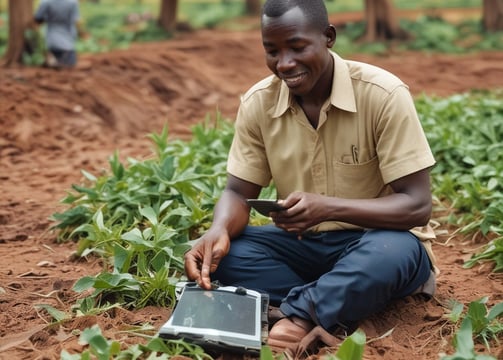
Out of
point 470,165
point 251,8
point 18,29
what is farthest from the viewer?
point 251,8

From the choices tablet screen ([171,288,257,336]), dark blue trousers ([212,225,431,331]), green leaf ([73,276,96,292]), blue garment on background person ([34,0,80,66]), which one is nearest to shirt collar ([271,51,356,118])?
dark blue trousers ([212,225,431,331])

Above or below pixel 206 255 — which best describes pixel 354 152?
above

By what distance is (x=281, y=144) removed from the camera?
9.93ft

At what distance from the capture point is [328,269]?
3051 millimetres

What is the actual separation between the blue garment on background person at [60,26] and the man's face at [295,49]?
A: 6.98 m

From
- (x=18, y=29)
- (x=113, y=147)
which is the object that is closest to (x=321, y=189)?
(x=113, y=147)

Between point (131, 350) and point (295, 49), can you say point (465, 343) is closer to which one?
point (131, 350)

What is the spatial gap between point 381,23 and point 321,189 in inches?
453

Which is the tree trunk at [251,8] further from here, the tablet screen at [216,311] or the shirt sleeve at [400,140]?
the tablet screen at [216,311]

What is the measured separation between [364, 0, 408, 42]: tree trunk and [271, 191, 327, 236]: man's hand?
37.4 feet

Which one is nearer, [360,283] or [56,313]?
[360,283]

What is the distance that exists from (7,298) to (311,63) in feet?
5.19

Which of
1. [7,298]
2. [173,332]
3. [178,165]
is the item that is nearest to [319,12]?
[173,332]

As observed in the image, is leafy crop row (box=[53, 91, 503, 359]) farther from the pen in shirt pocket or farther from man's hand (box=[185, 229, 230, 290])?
the pen in shirt pocket
